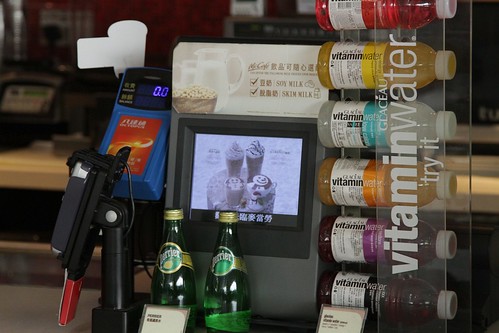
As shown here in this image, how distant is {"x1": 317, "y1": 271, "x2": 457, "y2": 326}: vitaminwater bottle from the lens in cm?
175

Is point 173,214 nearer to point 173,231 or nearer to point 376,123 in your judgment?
point 173,231

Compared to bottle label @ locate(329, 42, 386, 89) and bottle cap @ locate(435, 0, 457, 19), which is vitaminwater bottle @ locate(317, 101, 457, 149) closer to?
bottle label @ locate(329, 42, 386, 89)

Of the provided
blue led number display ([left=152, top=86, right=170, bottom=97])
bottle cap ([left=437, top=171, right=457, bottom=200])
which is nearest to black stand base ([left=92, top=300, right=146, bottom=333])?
blue led number display ([left=152, top=86, right=170, bottom=97])

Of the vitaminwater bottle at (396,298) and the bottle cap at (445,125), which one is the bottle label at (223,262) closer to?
the vitaminwater bottle at (396,298)

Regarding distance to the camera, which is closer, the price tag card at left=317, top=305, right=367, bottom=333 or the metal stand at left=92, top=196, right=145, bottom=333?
the price tag card at left=317, top=305, right=367, bottom=333

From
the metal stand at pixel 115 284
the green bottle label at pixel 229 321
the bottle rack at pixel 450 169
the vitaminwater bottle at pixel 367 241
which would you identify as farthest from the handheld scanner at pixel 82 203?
the bottle rack at pixel 450 169

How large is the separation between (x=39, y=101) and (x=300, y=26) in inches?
51.5

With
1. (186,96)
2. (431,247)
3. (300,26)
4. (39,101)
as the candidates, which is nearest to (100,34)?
(39,101)

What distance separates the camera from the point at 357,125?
1806 millimetres

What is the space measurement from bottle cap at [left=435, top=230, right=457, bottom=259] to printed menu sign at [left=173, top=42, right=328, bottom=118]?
336mm

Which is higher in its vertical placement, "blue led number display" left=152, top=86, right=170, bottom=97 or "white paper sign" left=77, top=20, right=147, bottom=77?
"white paper sign" left=77, top=20, right=147, bottom=77

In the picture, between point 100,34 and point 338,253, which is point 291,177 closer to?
point 338,253

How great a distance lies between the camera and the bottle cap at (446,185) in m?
1.75

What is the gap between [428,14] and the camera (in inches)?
68.4
